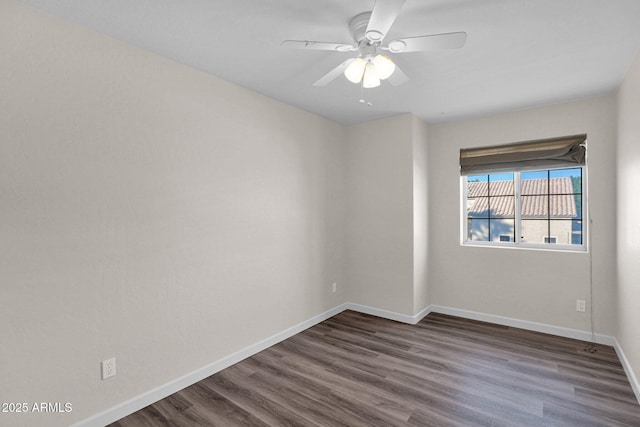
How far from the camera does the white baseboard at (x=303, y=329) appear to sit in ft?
6.86

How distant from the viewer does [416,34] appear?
2012 mm

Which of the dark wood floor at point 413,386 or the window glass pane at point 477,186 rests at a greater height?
the window glass pane at point 477,186

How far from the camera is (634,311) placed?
7.64 feet

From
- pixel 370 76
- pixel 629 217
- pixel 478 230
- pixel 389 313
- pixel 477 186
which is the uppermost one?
pixel 370 76

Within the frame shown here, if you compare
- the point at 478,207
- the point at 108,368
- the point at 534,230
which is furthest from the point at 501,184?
the point at 108,368

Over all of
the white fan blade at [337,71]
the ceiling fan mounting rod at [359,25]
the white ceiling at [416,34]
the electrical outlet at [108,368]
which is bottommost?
the electrical outlet at [108,368]

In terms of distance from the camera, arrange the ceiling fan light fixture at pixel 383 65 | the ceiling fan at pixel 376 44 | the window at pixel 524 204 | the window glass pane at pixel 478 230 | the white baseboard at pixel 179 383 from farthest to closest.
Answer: the window glass pane at pixel 478 230 < the window at pixel 524 204 < the white baseboard at pixel 179 383 < the ceiling fan light fixture at pixel 383 65 < the ceiling fan at pixel 376 44

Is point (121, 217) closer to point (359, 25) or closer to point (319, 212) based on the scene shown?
point (359, 25)

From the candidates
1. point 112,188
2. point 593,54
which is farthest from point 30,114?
point 593,54

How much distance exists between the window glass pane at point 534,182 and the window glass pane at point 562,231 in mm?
369

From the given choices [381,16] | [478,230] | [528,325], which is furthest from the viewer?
[478,230]

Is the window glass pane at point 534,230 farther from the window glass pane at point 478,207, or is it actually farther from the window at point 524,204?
the window glass pane at point 478,207

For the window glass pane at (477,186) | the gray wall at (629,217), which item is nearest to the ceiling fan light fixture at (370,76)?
the gray wall at (629,217)

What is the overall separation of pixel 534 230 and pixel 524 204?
1.04ft
